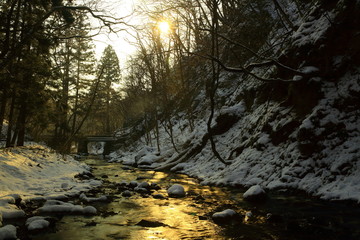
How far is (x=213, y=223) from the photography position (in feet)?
17.4

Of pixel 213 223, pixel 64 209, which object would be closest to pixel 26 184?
pixel 64 209

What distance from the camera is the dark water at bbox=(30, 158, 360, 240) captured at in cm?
450

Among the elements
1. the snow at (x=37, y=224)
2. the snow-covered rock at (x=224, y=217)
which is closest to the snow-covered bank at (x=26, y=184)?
the snow at (x=37, y=224)

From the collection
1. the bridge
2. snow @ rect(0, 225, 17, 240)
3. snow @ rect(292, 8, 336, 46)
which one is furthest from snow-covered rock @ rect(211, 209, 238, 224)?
the bridge

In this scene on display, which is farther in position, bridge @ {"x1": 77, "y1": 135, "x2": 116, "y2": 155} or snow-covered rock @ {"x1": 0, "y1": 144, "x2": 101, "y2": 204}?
bridge @ {"x1": 77, "y1": 135, "x2": 116, "y2": 155}

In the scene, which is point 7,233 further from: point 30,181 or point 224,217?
point 30,181

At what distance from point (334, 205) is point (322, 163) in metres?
1.46

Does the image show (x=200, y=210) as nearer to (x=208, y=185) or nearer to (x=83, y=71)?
(x=208, y=185)

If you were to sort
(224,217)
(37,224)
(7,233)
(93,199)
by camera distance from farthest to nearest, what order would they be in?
(93,199), (224,217), (37,224), (7,233)

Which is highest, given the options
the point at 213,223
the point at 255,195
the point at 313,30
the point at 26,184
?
the point at 313,30

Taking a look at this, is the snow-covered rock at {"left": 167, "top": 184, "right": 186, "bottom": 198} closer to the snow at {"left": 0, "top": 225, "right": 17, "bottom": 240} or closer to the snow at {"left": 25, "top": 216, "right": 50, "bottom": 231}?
the snow at {"left": 25, "top": 216, "right": 50, "bottom": 231}

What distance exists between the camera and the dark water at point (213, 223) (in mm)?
4500

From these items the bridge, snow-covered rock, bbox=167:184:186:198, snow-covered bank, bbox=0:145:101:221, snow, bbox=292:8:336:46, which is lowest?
snow-covered rock, bbox=167:184:186:198

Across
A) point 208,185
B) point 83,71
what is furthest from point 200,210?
point 83,71
